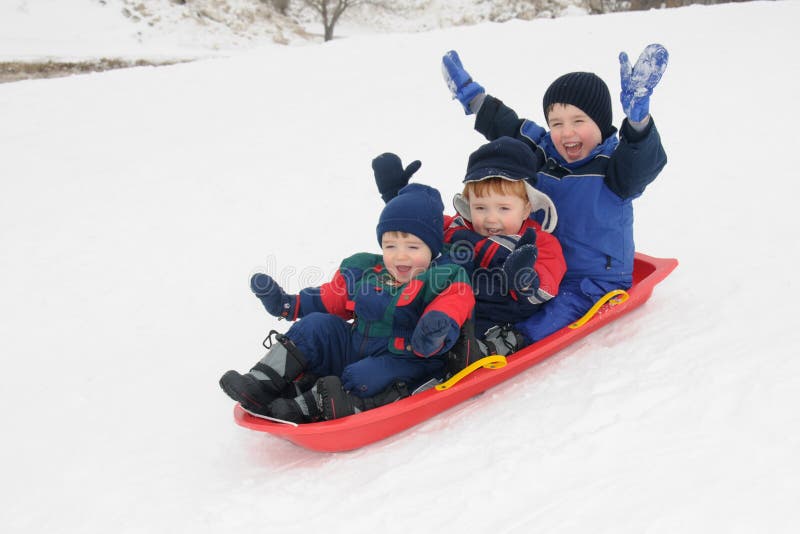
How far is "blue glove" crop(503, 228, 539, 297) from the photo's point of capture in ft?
7.75

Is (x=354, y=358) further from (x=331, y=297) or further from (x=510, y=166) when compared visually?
(x=510, y=166)

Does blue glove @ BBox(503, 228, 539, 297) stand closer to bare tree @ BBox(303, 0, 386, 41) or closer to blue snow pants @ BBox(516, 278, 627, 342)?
blue snow pants @ BBox(516, 278, 627, 342)

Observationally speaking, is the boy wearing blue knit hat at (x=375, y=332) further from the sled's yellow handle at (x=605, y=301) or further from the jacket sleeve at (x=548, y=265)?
the sled's yellow handle at (x=605, y=301)

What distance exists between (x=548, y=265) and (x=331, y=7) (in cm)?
1827

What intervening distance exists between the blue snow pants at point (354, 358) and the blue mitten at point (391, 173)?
705mm

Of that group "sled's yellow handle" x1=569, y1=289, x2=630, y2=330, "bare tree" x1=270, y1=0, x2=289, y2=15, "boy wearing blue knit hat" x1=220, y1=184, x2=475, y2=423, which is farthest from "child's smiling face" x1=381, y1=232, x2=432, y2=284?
"bare tree" x1=270, y1=0, x2=289, y2=15

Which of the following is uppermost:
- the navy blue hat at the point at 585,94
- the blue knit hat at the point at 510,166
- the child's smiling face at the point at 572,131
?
the navy blue hat at the point at 585,94

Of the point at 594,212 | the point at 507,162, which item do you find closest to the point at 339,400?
the point at 507,162

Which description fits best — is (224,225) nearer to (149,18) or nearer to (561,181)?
(561,181)

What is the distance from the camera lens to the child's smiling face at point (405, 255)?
2533mm

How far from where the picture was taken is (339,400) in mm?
2289

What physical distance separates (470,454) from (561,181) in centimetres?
137

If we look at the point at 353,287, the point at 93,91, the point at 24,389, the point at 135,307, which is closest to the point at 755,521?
the point at 353,287

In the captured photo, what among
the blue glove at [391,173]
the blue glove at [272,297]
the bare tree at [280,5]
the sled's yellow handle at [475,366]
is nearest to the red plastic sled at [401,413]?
the sled's yellow handle at [475,366]
